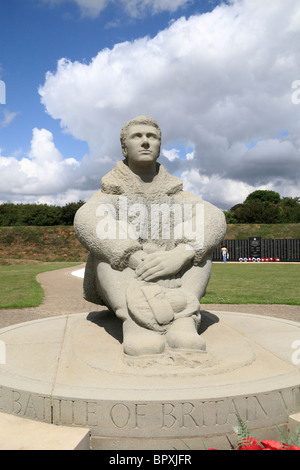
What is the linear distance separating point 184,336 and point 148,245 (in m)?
1.26

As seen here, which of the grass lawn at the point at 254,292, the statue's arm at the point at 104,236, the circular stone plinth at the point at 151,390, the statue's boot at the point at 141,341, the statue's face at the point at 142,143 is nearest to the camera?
the circular stone plinth at the point at 151,390

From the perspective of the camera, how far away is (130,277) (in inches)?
143

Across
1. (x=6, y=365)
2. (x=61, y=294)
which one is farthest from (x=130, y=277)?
(x=61, y=294)

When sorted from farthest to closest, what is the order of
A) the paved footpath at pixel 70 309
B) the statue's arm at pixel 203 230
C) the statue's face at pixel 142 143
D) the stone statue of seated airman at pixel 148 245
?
the paved footpath at pixel 70 309, the statue's face at pixel 142 143, the statue's arm at pixel 203 230, the stone statue of seated airman at pixel 148 245

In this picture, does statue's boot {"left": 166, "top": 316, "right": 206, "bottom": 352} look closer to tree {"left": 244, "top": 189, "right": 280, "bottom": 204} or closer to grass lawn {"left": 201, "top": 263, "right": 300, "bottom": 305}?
grass lawn {"left": 201, "top": 263, "right": 300, "bottom": 305}

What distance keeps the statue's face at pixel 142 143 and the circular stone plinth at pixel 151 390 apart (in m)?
2.09

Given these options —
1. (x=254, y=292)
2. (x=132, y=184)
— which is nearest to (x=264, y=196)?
(x=254, y=292)

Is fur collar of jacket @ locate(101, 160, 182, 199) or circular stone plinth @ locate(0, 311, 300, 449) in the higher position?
fur collar of jacket @ locate(101, 160, 182, 199)

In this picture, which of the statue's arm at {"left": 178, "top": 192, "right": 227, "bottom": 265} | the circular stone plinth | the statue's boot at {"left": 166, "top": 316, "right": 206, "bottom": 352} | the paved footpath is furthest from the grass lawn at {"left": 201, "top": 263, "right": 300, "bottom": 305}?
the statue's boot at {"left": 166, "top": 316, "right": 206, "bottom": 352}

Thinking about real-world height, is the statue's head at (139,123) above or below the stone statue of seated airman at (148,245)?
above

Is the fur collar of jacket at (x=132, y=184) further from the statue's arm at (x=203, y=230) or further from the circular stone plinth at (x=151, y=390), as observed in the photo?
the circular stone plinth at (x=151, y=390)

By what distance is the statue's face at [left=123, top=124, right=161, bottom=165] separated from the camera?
13.7 ft

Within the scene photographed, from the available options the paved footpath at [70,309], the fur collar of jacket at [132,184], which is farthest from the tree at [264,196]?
the fur collar of jacket at [132,184]

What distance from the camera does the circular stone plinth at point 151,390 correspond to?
2318 mm
